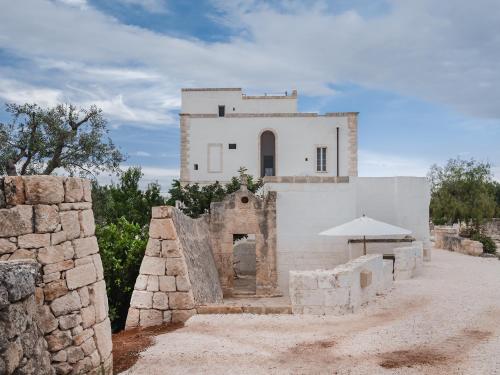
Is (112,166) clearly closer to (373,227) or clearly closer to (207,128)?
(373,227)

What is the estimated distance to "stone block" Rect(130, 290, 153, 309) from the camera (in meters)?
9.88

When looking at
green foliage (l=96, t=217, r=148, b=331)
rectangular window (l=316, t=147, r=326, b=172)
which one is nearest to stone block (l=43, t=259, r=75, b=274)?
green foliage (l=96, t=217, r=148, b=331)

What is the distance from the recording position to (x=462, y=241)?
23656mm

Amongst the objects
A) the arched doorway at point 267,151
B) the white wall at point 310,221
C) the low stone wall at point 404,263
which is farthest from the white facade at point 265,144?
the low stone wall at point 404,263

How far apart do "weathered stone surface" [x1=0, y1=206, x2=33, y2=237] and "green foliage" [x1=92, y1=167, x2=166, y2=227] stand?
14.0 meters

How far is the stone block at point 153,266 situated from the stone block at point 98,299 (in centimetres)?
307

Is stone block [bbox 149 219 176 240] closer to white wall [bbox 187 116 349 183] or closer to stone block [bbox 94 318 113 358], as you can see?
stone block [bbox 94 318 113 358]

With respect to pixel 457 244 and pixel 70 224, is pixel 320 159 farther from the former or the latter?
pixel 70 224

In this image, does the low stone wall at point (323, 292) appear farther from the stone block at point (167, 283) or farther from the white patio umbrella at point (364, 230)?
the white patio umbrella at point (364, 230)

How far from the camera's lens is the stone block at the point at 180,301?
9.93 metres

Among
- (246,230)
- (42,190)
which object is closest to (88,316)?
(42,190)

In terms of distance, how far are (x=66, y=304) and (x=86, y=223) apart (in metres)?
1.09

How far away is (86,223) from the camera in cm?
666

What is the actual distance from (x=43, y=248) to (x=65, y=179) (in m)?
0.91
